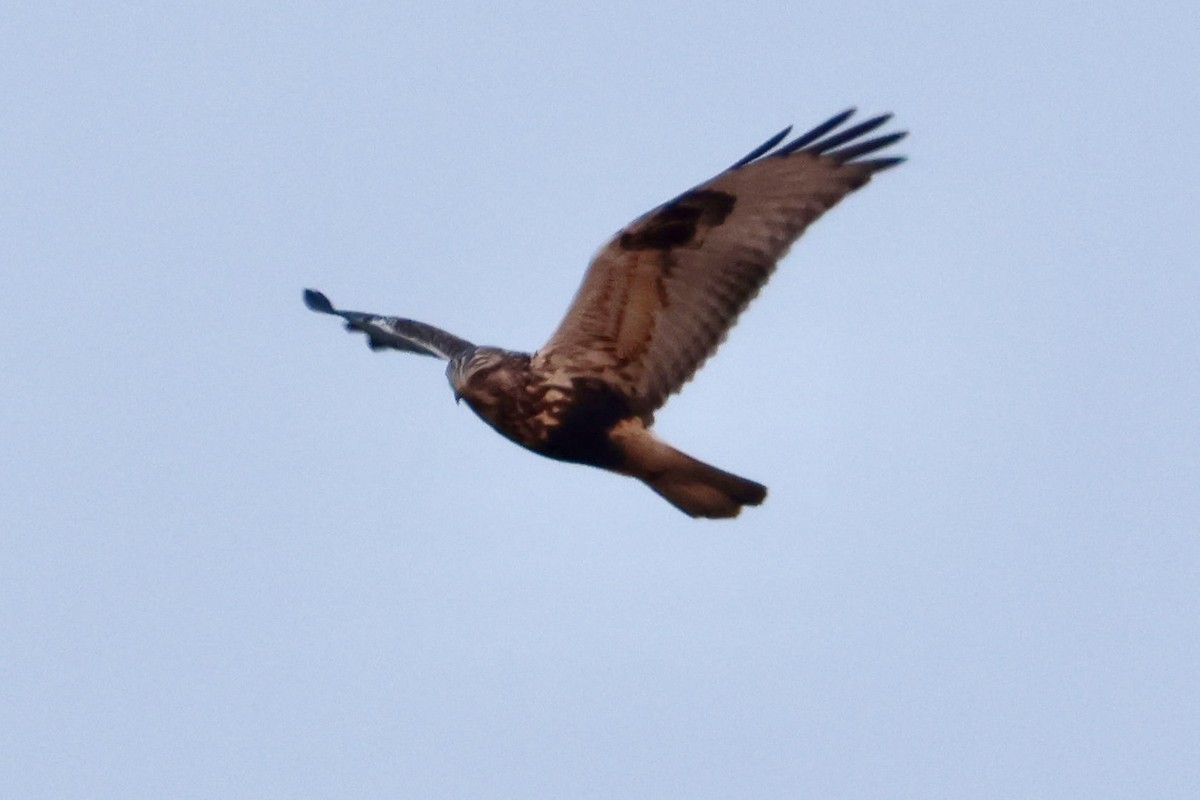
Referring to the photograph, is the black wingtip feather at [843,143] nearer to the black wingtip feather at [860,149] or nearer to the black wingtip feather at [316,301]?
the black wingtip feather at [860,149]

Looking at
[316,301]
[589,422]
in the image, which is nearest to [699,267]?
[589,422]

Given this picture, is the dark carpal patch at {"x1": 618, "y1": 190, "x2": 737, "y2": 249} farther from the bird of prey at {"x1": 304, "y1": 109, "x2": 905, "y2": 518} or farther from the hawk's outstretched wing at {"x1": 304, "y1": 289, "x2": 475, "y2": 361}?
the hawk's outstretched wing at {"x1": 304, "y1": 289, "x2": 475, "y2": 361}

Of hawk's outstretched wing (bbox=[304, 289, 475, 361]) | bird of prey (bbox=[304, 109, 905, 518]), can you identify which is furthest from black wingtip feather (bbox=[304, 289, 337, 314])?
bird of prey (bbox=[304, 109, 905, 518])

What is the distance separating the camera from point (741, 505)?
34.9 feet

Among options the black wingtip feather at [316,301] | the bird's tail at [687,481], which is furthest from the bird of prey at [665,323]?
the black wingtip feather at [316,301]

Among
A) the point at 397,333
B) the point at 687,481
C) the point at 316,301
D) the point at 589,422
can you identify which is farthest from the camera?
the point at 316,301

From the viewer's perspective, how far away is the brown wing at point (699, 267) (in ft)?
35.1

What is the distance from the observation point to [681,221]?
1070 cm

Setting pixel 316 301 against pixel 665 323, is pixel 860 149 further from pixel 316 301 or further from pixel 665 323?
pixel 316 301

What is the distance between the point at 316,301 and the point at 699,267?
10.4 ft

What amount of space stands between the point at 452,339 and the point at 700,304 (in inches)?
52.3

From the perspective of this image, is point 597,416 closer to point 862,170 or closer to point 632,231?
point 632,231

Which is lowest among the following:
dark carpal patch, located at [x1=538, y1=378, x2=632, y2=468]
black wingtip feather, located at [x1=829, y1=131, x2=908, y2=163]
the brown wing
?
dark carpal patch, located at [x1=538, y1=378, x2=632, y2=468]

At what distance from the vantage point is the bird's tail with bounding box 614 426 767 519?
34.7 feet
